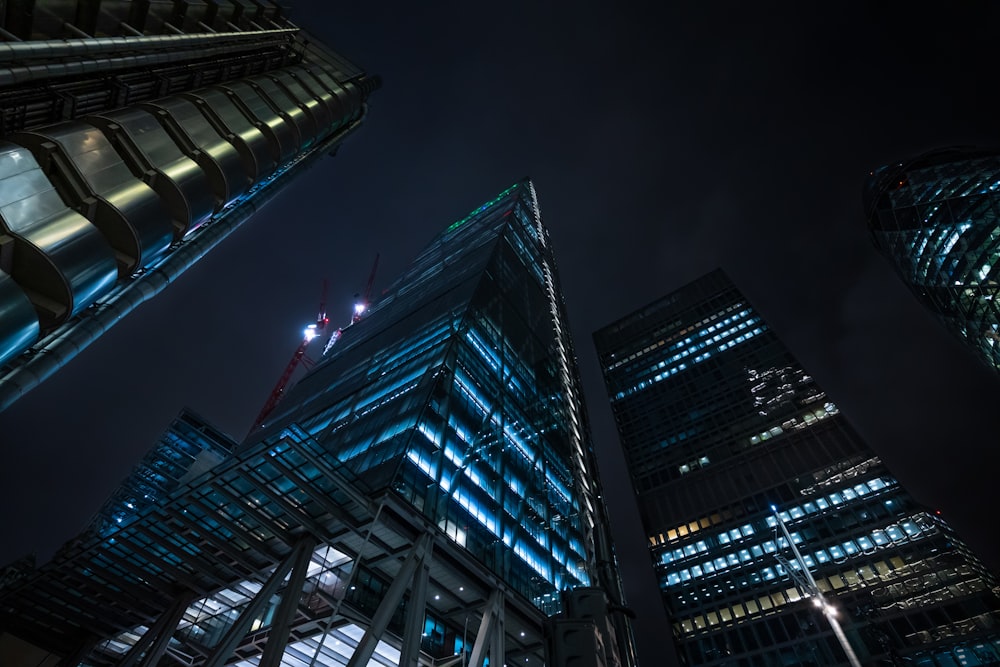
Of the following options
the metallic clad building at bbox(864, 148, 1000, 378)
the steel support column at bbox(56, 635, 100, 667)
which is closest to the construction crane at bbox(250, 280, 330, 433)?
the steel support column at bbox(56, 635, 100, 667)

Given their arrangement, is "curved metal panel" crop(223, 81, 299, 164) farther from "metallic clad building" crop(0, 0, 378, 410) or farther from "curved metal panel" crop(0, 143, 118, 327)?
"curved metal panel" crop(0, 143, 118, 327)

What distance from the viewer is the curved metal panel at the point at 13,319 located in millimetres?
5426

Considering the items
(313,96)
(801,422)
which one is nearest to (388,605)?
(313,96)

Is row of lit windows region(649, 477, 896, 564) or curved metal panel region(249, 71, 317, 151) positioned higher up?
row of lit windows region(649, 477, 896, 564)

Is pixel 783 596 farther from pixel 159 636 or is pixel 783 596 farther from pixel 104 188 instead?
pixel 104 188

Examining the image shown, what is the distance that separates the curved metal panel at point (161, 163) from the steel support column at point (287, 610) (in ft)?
56.5

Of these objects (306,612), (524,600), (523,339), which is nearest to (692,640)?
(523,339)

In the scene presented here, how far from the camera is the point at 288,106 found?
1694 centimetres

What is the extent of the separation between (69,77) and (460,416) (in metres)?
25.2

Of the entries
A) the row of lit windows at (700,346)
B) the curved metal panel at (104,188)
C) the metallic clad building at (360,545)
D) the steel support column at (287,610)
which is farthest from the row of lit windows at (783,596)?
the curved metal panel at (104,188)

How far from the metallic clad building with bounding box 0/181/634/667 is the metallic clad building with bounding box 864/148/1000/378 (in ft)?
182

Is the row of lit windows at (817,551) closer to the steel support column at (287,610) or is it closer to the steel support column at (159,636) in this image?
the steel support column at (287,610)

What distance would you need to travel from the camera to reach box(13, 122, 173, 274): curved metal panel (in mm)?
6824

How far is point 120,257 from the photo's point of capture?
7.61 meters
